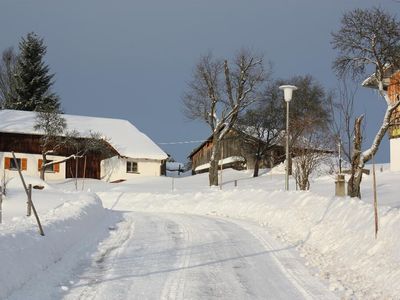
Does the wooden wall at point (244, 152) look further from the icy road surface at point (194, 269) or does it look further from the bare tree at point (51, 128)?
the icy road surface at point (194, 269)

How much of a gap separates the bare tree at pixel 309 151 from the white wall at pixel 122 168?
27.6m

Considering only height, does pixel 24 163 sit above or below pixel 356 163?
below

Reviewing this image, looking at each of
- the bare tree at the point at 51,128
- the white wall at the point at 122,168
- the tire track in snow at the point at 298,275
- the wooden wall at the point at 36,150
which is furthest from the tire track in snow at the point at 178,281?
the wooden wall at the point at 36,150

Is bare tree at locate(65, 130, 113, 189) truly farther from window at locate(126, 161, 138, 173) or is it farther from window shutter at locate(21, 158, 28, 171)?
window shutter at locate(21, 158, 28, 171)

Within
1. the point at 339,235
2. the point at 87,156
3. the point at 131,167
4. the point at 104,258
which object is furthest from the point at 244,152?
the point at 104,258

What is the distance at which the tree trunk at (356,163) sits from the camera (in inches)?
687

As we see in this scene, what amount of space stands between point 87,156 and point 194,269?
4718cm

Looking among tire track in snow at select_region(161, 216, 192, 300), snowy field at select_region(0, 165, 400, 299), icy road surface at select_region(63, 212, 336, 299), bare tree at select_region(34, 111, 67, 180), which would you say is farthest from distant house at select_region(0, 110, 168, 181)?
tire track in snow at select_region(161, 216, 192, 300)

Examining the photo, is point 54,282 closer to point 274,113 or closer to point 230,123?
point 230,123

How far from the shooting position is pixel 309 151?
26.9 metres

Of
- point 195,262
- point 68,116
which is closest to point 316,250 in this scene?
point 195,262

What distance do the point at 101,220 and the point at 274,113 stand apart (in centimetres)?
4259

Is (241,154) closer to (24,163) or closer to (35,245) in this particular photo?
(24,163)

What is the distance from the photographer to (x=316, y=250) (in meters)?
11.5
